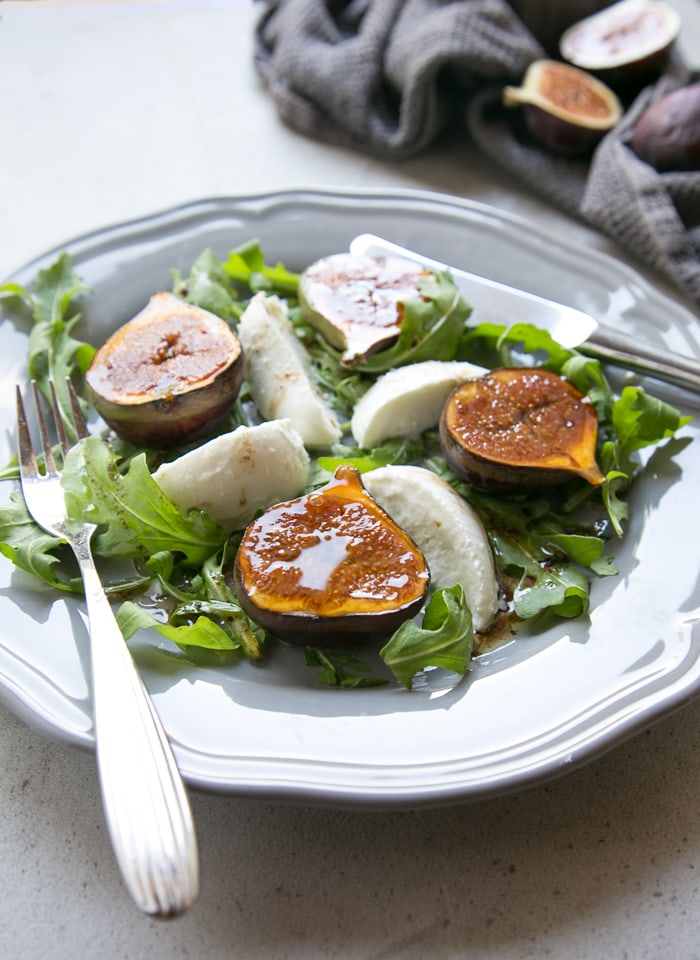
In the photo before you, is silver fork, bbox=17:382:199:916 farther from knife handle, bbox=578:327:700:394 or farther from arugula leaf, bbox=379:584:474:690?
knife handle, bbox=578:327:700:394

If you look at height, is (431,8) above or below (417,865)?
above

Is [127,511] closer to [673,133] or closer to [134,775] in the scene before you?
[134,775]

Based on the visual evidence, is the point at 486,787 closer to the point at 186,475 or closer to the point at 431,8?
the point at 186,475

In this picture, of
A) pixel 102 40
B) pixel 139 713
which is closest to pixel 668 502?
pixel 139 713

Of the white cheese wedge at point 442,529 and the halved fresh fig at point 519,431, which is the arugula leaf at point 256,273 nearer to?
the halved fresh fig at point 519,431

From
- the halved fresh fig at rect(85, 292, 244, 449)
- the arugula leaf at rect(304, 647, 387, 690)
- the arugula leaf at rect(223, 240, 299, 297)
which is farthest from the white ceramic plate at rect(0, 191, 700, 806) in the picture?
the arugula leaf at rect(223, 240, 299, 297)
